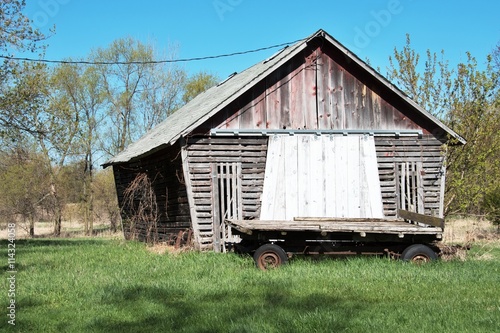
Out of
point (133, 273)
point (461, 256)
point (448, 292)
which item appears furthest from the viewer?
point (461, 256)

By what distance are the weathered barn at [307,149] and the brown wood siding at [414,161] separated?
0.09ft

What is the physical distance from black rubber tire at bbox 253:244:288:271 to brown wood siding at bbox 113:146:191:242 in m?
4.51

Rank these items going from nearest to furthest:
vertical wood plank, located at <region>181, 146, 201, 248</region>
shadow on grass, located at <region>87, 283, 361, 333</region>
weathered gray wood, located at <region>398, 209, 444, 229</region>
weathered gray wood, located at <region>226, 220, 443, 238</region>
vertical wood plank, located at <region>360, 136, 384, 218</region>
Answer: shadow on grass, located at <region>87, 283, 361, 333</region> < weathered gray wood, located at <region>226, 220, 443, 238</region> < weathered gray wood, located at <region>398, 209, 444, 229</region> < vertical wood plank, located at <region>181, 146, 201, 248</region> < vertical wood plank, located at <region>360, 136, 384, 218</region>

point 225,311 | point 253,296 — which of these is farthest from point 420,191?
point 225,311

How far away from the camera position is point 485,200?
2405 cm

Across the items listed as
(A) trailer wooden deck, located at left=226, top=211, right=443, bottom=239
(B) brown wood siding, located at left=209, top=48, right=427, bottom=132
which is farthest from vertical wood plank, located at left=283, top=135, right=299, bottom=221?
(A) trailer wooden deck, located at left=226, top=211, right=443, bottom=239

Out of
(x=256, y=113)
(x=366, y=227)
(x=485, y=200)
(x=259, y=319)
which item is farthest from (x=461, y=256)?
(x=485, y=200)

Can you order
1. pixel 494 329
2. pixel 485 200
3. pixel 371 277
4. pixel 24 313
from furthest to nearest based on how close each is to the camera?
pixel 485 200
pixel 371 277
pixel 24 313
pixel 494 329

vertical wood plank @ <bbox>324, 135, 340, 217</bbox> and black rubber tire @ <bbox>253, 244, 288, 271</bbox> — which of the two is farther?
vertical wood plank @ <bbox>324, 135, 340, 217</bbox>

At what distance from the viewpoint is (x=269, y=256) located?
11.8 meters

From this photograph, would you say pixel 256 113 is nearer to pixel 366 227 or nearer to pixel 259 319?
pixel 366 227

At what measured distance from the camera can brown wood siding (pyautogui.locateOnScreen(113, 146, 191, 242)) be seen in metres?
16.1

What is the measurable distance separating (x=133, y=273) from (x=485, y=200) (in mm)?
17253

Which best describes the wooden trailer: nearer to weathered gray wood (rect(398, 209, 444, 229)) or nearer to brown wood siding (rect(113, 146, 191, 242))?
weathered gray wood (rect(398, 209, 444, 229))
